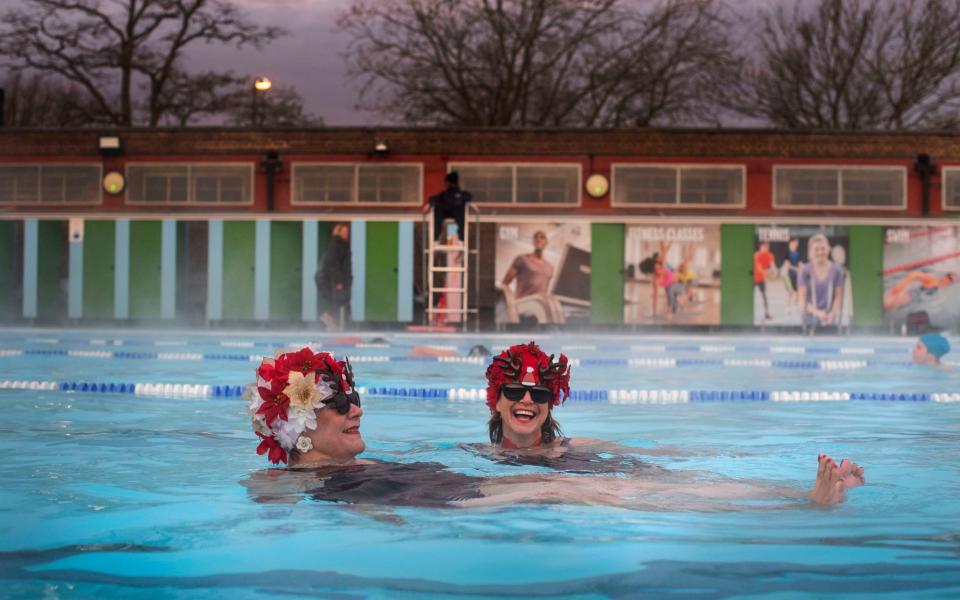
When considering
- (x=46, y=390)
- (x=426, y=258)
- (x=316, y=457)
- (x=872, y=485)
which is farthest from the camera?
(x=426, y=258)

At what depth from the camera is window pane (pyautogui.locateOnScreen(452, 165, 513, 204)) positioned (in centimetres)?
2406

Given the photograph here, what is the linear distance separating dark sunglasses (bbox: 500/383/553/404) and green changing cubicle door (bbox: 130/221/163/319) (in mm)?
18958

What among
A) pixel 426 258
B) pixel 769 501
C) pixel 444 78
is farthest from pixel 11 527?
pixel 444 78

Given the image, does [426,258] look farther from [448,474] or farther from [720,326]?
[448,474]

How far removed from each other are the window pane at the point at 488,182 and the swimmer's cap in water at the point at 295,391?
19.3 m

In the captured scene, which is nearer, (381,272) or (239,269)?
(381,272)

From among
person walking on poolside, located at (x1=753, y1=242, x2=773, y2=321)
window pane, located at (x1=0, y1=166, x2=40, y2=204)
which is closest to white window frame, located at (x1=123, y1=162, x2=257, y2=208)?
window pane, located at (x1=0, y1=166, x2=40, y2=204)

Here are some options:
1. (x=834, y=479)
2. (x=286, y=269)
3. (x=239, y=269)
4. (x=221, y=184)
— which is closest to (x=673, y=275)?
(x=286, y=269)

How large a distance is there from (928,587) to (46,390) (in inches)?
305

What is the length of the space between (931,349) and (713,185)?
1176 cm

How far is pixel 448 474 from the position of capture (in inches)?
197

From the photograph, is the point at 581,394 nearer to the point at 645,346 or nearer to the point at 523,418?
the point at 523,418

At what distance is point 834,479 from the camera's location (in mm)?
4332

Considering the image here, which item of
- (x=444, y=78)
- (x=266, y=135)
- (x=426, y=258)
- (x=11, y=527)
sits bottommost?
(x=11, y=527)
